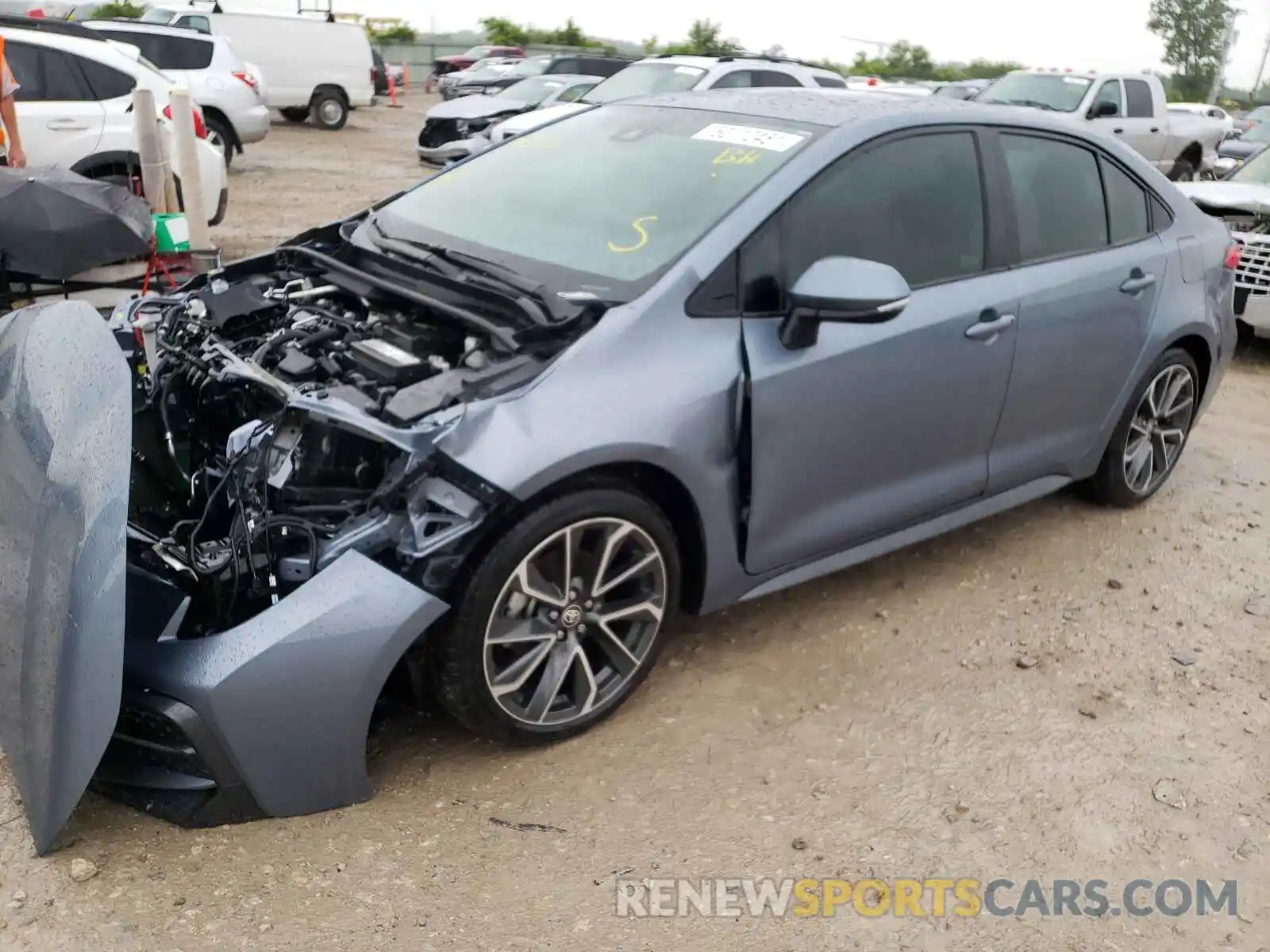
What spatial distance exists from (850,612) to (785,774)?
3.33 feet

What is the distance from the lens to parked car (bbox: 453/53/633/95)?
18828mm

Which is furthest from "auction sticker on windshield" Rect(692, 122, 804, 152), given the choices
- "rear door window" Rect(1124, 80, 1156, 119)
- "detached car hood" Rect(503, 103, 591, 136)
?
"rear door window" Rect(1124, 80, 1156, 119)

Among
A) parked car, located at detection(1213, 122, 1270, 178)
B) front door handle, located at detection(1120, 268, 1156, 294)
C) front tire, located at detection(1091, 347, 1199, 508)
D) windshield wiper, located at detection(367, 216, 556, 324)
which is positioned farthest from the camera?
parked car, located at detection(1213, 122, 1270, 178)

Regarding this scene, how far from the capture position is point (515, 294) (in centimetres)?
311

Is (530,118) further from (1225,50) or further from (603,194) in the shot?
(1225,50)

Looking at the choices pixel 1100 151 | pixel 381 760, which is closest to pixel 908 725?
pixel 381 760

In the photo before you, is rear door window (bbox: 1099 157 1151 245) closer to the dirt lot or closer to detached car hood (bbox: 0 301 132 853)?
the dirt lot

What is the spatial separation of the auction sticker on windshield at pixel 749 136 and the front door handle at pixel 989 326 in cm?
85

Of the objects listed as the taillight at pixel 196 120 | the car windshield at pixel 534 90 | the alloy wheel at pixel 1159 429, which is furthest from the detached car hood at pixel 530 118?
the alloy wheel at pixel 1159 429

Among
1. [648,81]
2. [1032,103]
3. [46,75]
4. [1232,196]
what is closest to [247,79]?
[46,75]

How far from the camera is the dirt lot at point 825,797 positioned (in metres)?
2.50

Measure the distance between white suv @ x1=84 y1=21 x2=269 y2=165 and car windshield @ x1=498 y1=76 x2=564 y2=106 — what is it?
3453 millimetres

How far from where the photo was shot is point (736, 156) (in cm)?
346

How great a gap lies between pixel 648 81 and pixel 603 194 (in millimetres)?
8397
